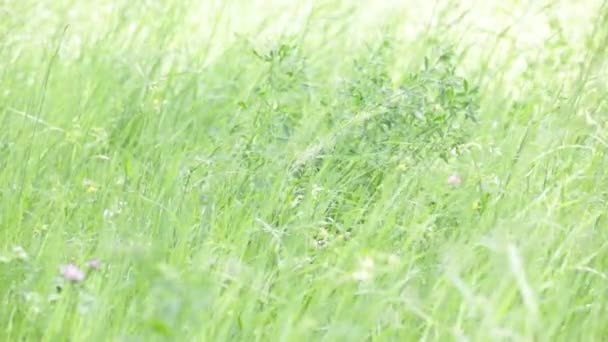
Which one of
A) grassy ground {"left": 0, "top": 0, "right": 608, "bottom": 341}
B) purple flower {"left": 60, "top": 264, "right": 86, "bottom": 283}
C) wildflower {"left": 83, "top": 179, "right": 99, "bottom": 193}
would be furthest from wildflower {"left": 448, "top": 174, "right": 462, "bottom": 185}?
purple flower {"left": 60, "top": 264, "right": 86, "bottom": 283}

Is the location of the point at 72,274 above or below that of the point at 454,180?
above

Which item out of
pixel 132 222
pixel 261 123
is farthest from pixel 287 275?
pixel 261 123

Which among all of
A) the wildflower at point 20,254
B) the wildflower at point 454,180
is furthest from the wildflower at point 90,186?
the wildflower at point 454,180

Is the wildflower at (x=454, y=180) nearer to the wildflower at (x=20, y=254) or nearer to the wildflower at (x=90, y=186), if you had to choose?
the wildflower at (x=90, y=186)

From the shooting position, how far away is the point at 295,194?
3162 mm

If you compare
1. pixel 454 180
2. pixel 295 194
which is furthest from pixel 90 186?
pixel 454 180

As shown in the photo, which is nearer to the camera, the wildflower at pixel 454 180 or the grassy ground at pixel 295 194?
the grassy ground at pixel 295 194

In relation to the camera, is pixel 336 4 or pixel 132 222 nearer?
pixel 132 222

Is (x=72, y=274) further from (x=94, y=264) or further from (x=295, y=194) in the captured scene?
(x=295, y=194)

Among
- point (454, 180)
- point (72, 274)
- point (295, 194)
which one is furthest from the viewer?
point (295, 194)

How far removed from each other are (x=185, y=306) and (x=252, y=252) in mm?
904

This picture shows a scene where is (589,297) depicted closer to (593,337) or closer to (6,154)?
(593,337)

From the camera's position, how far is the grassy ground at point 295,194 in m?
2.39

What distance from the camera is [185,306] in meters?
2.00
